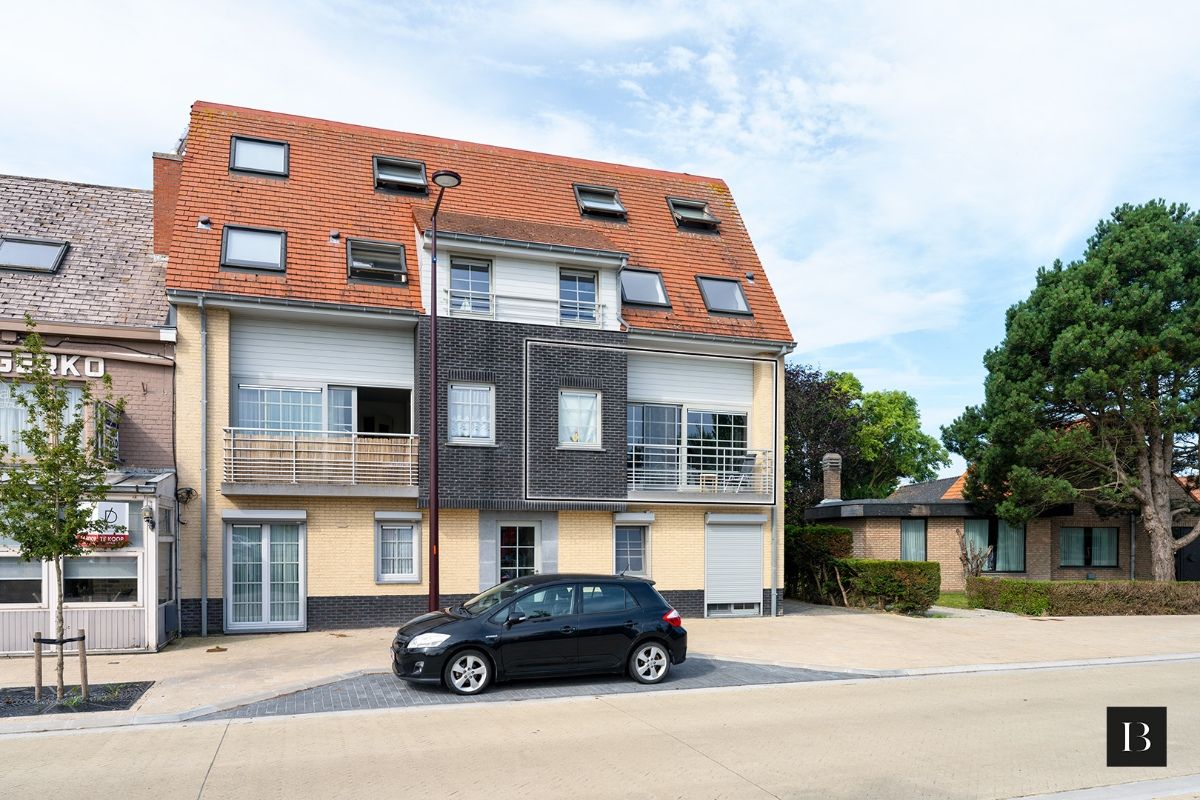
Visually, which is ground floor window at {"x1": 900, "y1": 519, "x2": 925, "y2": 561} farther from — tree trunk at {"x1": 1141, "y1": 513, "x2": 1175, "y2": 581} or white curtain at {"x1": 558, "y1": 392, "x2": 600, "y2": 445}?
white curtain at {"x1": 558, "y1": 392, "x2": 600, "y2": 445}

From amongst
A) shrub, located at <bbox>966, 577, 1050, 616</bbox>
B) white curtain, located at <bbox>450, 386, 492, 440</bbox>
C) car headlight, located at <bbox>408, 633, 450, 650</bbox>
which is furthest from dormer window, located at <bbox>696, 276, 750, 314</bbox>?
car headlight, located at <bbox>408, 633, 450, 650</bbox>

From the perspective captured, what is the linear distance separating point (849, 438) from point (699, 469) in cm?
1736

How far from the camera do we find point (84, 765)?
827cm

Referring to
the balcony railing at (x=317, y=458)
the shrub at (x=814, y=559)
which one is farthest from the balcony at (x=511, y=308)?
the shrub at (x=814, y=559)

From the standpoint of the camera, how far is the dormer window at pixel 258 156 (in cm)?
1964

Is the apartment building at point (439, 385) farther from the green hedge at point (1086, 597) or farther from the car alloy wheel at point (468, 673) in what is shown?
the car alloy wheel at point (468, 673)

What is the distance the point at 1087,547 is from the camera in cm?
2789

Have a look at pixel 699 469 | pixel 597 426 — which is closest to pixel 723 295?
pixel 699 469

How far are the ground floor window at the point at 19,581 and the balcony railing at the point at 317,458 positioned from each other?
3327mm

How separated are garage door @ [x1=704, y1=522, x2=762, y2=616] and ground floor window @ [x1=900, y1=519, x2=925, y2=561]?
794 centimetres

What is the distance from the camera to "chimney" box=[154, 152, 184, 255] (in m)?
19.5

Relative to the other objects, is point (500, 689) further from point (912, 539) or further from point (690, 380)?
point (912, 539)

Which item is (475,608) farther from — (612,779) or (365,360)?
(365,360)

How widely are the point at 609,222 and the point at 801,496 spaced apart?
13389 mm
